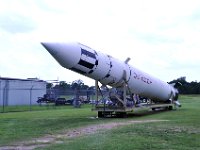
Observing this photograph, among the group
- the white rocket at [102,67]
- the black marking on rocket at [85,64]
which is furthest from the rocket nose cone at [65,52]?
the black marking on rocket at [85,64]

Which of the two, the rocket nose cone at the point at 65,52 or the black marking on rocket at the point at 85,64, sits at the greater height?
the rocket nose cone at the point at 65,52

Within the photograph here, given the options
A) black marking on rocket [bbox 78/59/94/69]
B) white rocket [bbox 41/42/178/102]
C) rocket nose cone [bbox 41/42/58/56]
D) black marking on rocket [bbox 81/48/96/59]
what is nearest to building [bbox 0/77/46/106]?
white rocket [bbox 41/42/178/102]

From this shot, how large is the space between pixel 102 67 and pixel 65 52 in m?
3.15

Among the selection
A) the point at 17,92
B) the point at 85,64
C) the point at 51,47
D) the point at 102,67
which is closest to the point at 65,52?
the point at 51,47

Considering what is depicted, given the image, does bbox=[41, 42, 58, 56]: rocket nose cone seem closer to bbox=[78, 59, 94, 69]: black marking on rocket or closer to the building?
bbox=[78, 59, 94, 69]: black marking on rocket

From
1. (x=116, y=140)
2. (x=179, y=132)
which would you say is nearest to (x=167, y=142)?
(x=116, y=140)

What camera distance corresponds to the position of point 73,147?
9.73 m

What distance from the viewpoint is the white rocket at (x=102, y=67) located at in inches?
668

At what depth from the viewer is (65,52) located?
16844 millimetres

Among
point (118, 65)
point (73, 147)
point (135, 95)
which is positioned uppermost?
point (118, 65)

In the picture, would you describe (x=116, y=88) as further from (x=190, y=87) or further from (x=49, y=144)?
(x=190, y=87)

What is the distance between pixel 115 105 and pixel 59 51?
6.90m

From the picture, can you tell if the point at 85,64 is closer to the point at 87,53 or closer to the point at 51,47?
the point at 87,53

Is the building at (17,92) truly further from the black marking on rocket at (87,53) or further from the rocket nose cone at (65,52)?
the rocket nose cone at (65,52)
